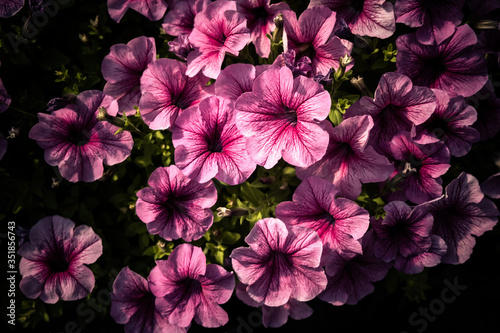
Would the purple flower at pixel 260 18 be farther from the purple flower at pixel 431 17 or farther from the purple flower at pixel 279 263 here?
the purple flower at pixel 279 263

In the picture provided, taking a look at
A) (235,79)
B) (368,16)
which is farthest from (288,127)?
(368,16)

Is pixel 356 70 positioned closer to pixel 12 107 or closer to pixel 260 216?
pixel 260 216

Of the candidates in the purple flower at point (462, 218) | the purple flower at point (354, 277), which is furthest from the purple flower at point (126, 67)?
the purple flower at point (462, 218)

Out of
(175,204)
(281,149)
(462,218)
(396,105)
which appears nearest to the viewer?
(281,149)

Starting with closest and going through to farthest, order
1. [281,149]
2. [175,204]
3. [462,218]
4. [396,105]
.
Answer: [281,149] < [396,105] < [175,204] < [462,218]

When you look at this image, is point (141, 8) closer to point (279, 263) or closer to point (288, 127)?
point (288, 127)

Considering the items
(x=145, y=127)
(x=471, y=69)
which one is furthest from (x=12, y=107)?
(x=471, y=69)
